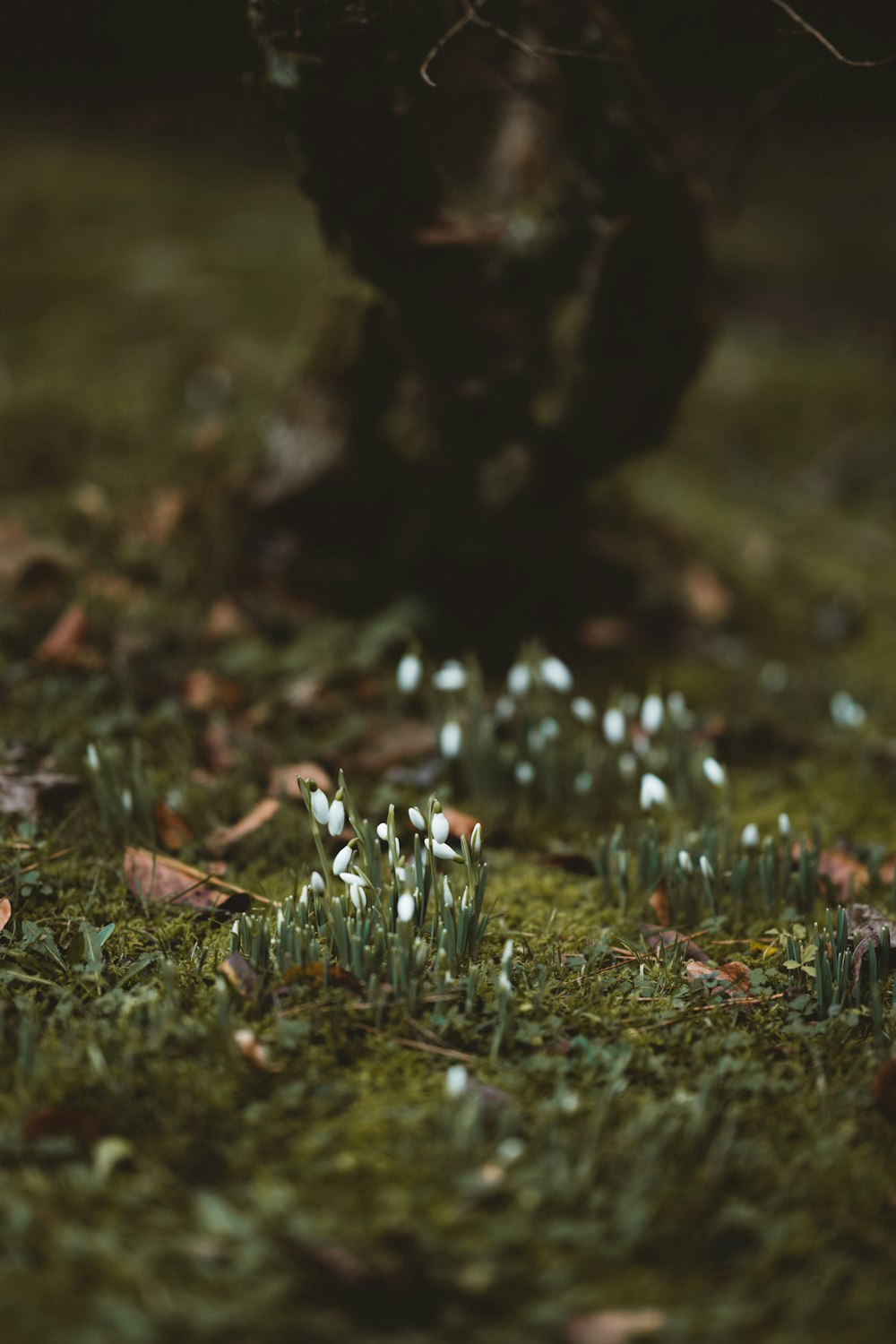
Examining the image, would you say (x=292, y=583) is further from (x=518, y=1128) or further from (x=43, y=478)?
(x=518, y=1128)

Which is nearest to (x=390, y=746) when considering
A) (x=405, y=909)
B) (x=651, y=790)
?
(x=651, y=790)

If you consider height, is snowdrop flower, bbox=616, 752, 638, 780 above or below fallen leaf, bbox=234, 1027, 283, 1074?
below

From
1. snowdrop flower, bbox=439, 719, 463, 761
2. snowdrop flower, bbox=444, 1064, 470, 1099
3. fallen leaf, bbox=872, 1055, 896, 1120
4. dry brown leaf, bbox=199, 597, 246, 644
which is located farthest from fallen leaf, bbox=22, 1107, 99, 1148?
dry brown leaf, bbox=199, 597, 246, 644

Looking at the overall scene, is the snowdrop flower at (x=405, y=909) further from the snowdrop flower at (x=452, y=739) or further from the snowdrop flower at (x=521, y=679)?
the snowdrop flower at (x=521, y=679)

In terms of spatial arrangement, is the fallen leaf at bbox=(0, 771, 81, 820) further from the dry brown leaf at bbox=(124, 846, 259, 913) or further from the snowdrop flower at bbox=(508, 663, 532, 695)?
the snowdrop flower at bbox=(508, 663, 532, 695)

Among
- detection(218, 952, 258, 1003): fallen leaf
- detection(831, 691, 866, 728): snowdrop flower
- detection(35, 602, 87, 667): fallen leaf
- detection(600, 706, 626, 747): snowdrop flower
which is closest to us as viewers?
detection(218, 952, 258, 1003): fallen leaf

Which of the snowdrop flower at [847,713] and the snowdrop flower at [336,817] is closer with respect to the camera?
the snowdrop flower at [336,817]

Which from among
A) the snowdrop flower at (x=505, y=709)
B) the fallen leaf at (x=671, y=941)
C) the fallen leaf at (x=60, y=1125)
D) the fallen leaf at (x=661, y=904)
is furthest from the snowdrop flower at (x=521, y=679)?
the fallen leaf at (x=60, y=1125)
